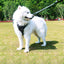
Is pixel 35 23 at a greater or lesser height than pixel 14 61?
greater

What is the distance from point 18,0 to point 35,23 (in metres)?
59.1

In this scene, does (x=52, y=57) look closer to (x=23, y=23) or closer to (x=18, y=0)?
(x=23, y=23)

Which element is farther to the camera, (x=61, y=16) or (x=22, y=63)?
(x=61, y=16)

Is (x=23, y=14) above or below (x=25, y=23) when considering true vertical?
above

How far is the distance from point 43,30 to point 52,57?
5.39 feet

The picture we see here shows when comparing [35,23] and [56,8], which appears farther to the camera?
[56,8]

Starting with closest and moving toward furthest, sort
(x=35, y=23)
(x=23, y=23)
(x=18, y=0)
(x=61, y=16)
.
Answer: (x=23, y=23) → (x=35, y=23) → (x=61, y=16) → (x=18, y=0)

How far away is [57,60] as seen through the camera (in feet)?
14.2

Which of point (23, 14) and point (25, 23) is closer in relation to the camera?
point (23, 14)

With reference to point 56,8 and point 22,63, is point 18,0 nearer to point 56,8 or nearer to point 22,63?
point 56,8

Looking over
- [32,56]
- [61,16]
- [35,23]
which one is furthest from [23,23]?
[61,16]

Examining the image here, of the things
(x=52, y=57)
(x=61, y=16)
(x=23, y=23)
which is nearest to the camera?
(x=52, y=57)

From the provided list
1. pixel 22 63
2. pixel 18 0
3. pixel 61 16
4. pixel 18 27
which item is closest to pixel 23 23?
pixel 18 27

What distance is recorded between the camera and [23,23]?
16.6ft
